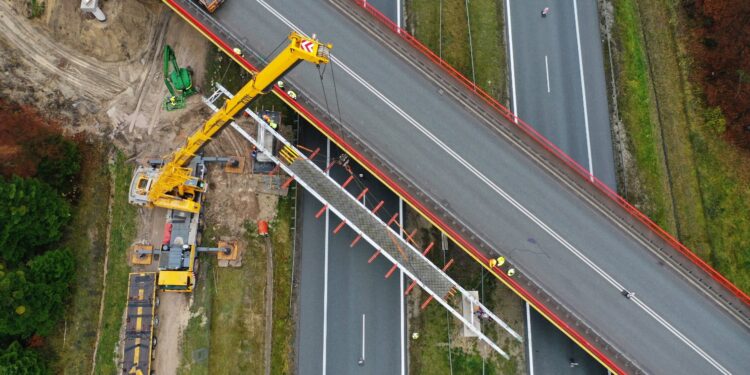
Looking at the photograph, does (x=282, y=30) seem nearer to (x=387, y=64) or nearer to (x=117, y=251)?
(x=387, y=64)

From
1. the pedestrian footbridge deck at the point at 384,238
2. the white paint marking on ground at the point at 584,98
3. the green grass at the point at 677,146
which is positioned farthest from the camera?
the white paint marking on ground at the point at 584,98

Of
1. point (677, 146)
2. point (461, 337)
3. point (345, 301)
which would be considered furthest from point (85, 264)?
point (677, 146)

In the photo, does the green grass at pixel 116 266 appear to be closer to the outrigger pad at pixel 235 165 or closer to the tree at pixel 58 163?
the tree at pixel 58 163

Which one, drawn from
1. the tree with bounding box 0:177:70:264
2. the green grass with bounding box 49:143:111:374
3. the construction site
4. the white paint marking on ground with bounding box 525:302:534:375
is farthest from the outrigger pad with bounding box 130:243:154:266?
the white paint marking on ground with bounding box 525:302:534:375

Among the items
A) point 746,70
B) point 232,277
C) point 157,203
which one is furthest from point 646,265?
point 157,203

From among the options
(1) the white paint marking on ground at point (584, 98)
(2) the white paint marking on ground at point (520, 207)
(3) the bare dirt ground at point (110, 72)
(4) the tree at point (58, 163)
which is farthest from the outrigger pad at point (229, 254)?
(1) the white paint marking on ground at point (584, 98)

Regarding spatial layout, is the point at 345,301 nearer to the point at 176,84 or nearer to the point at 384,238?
the point at 384,238

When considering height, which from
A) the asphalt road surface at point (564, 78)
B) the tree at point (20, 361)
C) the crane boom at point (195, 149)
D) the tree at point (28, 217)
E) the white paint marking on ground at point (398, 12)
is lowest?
the tree at point (20, 361)
